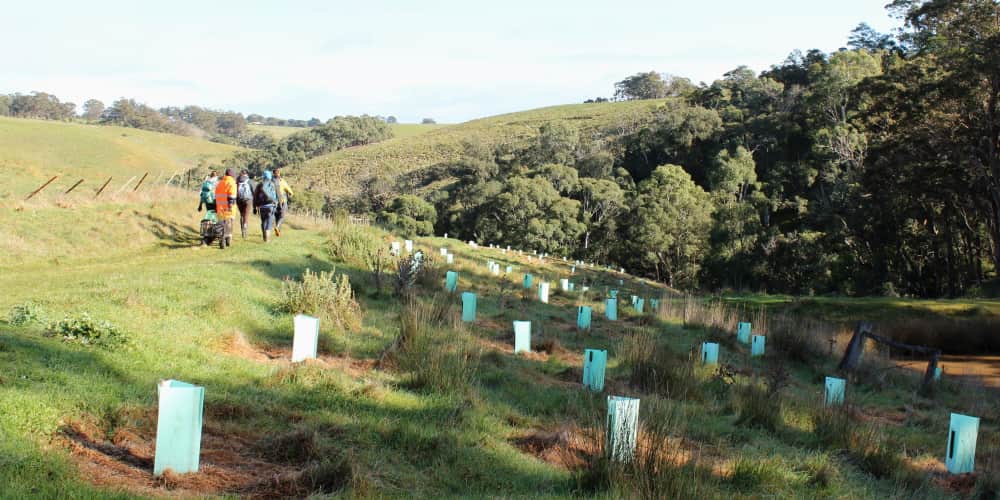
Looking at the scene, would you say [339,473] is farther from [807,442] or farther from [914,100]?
[914,100]

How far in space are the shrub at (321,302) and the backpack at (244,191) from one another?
9170 millimetres

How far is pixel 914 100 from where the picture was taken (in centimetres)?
3050

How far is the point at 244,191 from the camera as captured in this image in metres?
19.2

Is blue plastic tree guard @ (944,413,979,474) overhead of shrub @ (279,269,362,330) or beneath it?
beneath

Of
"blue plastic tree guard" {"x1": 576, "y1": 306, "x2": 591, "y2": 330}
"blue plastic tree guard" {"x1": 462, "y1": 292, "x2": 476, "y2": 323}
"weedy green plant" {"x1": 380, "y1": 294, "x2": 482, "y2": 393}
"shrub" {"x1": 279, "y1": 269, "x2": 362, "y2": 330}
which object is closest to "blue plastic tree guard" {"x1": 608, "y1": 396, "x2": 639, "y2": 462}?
"weedy green plant" {"x1": 380, "y1": 294, "x2": 482, "y2": 393}

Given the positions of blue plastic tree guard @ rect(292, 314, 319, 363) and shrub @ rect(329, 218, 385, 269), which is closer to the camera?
blue plastic tree guard @ rect(292, 314, 319, 363)

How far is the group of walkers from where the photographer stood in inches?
699

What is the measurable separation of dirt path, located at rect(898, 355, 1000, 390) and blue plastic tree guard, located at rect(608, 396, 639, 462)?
12308 millimetres

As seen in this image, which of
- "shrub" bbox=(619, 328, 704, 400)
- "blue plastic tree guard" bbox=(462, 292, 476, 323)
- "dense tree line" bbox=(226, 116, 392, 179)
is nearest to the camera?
"shrub" bbox=(619, 328, 704, 400)

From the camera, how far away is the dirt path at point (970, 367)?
52.3ft

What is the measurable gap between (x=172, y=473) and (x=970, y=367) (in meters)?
18.1

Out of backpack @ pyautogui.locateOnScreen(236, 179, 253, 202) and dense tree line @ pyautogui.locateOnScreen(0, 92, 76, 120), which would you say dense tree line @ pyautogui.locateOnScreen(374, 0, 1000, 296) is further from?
dense tree line @ pyautogui.locateOnScreen(0, 92, 76, 120)

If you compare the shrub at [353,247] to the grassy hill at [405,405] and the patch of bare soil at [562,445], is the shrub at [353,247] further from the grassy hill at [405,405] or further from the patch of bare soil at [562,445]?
the patch of bare soil at [562,445]

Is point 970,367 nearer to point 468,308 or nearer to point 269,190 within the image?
point 468,308
